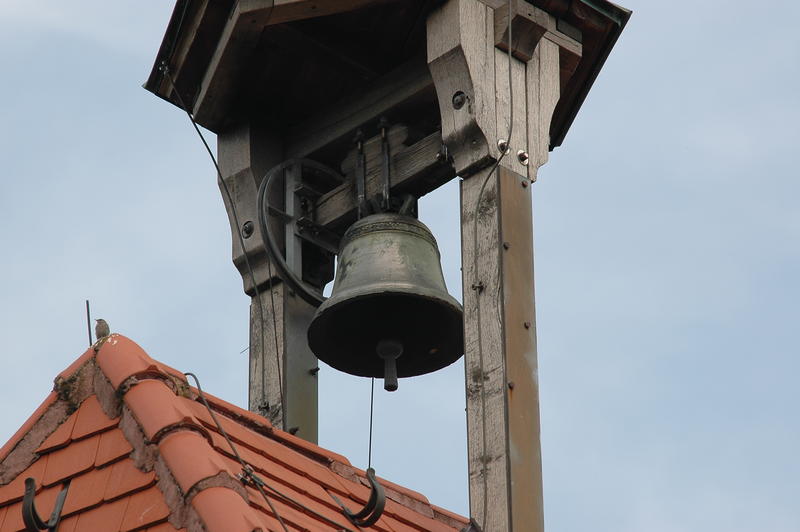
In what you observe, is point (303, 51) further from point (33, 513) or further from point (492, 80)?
point (33, 513)

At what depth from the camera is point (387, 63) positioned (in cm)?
859

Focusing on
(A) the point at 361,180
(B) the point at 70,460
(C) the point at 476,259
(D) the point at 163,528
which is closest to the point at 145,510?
(D) the point at 163,528

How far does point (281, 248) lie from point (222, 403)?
5.80 ft

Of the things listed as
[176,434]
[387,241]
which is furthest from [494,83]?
[176,434]

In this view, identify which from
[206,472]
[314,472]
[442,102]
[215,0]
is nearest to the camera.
Result: [206,472]

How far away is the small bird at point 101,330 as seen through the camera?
6426mm

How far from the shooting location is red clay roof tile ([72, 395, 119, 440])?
6.10 metres

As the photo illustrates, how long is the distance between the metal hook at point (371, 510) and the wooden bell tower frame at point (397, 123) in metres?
0.58

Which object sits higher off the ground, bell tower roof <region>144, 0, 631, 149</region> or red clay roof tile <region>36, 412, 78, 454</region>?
bell tower roof <region>144, 0, 631, 149</region>

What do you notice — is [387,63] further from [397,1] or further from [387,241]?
[387,241]

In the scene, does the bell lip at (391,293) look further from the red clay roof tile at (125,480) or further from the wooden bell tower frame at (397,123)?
the red clay roof tile at (125,480)

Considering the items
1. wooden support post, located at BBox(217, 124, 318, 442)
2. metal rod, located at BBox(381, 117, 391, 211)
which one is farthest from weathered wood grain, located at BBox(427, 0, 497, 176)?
wooden support post, located at BBox(217, 124, 318, 442)

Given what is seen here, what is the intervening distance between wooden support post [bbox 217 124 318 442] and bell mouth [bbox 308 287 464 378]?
150 mm

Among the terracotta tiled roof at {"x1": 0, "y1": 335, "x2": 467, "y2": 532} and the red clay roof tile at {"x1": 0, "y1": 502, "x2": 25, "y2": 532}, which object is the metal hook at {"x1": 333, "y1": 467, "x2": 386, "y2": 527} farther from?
the red clay roof tile at {"x1": 0, "y1": 502, "x2": 25, "y2": 532}
